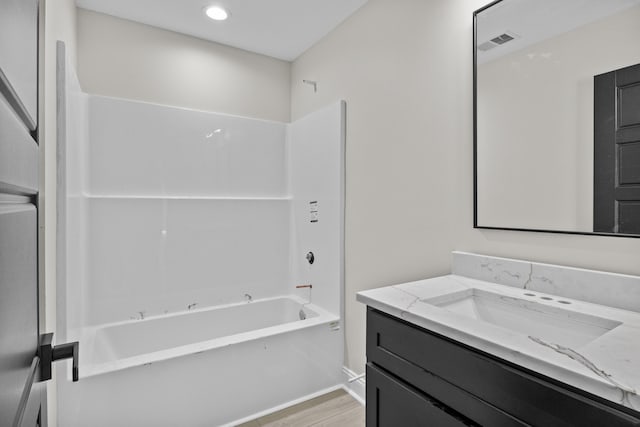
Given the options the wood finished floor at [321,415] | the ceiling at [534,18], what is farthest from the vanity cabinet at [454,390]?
the ceiling at [534,18]

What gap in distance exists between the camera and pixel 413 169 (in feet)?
6.21

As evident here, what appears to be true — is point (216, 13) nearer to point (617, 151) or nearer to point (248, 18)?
point (248, 18)

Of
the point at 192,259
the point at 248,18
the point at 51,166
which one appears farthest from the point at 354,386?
the point at 248,18

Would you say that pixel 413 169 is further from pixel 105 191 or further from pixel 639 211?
pixel 105 191

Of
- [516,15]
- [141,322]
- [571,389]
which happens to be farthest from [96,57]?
[571,389]

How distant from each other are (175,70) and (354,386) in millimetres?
2731

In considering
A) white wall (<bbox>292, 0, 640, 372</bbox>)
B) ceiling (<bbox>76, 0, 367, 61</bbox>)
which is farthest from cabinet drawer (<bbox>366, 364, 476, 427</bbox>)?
ceiling (<bbox>76, 0, 367, 61</bbox>)

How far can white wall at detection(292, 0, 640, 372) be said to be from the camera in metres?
1.51

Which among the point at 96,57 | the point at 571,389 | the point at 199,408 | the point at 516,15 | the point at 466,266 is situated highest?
the point at 96,57

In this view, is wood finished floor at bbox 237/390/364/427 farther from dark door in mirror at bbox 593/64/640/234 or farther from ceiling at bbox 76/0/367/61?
ceiling at bbox 76/0/367/61

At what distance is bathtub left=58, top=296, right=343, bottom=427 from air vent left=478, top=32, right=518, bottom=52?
1.83 m

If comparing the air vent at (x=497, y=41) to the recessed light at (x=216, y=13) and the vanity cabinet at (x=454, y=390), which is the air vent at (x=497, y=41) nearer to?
the vanity cabinet at (x=454, y=390)

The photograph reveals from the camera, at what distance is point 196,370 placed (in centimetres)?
184

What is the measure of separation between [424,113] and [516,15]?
0.58 meters
